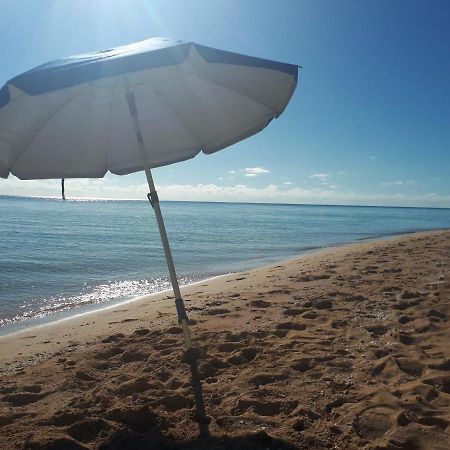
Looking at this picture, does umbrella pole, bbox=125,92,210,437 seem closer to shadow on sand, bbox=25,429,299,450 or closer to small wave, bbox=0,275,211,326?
shadow on sand, bbox=25,429,299,450

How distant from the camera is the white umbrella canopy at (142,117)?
363 cm

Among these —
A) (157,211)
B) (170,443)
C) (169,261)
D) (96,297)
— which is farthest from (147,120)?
(96,297)

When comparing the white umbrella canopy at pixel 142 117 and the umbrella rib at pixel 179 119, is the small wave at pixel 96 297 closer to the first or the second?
the white umbrella canopy at pixel 142 117

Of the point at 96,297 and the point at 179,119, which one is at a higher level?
the point at 179,119

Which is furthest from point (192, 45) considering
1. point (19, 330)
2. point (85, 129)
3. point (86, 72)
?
point (19, 330)

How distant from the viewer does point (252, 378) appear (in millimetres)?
3777

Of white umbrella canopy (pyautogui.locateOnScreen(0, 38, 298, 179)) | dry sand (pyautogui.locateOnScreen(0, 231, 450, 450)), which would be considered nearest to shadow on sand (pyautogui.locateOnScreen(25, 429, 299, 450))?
dry sand (pyautogui.locateOnScreen(0, 231, 450, 450))

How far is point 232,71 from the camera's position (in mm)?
3490

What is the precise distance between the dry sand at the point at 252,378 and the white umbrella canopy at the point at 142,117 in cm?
216

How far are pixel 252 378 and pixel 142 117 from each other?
298cm

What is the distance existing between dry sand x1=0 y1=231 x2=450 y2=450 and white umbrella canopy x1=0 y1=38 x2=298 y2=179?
2.16 meters

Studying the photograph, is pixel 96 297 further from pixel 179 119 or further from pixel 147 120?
pixel 179 119

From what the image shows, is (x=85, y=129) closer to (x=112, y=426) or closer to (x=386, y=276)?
(x=112, y=426)

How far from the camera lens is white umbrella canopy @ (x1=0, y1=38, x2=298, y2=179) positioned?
3.63 metres
